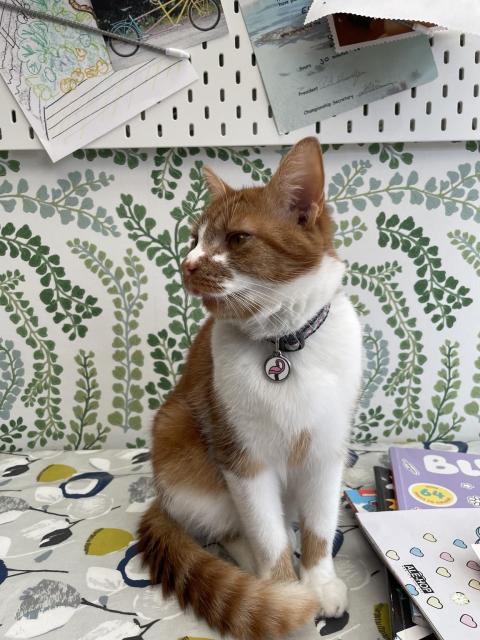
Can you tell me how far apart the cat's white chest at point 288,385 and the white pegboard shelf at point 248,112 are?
44cm

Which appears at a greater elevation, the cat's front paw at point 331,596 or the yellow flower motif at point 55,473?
the yellow flower motif at point 55,473

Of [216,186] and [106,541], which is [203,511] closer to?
[106,541]

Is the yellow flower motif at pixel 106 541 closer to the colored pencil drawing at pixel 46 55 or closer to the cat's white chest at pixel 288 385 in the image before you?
the cat's white chest at pixel 288 385

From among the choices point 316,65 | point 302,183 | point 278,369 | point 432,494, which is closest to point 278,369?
point 278,369

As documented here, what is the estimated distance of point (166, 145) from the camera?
1.05 meters

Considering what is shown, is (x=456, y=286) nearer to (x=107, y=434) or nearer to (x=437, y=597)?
(x=437, y=597)

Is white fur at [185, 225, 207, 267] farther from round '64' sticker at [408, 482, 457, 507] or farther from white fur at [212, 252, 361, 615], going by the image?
round '64' sticker at [408, 482, 457, 507]

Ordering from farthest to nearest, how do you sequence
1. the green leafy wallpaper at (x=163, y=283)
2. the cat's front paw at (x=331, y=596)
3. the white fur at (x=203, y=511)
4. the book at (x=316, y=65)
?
the green leafy wallpaper at (x=163, y=283) → the book at (x=316, y=65) → the white fur at (x=203, y=511) → the cat's front paw at (x=331, y=596)

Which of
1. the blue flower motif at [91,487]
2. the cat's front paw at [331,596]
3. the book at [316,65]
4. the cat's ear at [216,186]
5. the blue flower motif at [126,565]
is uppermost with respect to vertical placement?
the book at [316,65]

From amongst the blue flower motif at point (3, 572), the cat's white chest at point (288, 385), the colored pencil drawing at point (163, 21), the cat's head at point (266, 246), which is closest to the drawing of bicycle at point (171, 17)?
the colored pencil drawing at point (163, 21)

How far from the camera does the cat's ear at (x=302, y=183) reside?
65 centimetres

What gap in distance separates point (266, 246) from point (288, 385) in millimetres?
187

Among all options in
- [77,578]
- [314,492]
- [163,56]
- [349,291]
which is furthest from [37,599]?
[163,56]

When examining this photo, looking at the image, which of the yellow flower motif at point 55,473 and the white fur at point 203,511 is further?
the yellow flower motif at point 55,473
